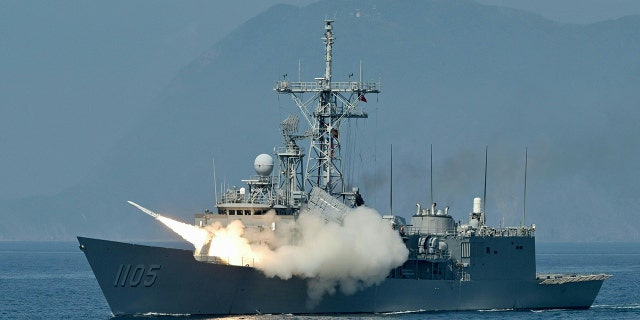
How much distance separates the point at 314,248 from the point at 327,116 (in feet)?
24.6

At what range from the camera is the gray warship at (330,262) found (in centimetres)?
4900

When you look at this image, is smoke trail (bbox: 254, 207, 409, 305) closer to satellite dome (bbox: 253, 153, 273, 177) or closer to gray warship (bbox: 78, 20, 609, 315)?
gray warship (bbox: 78, 20, 609, 315)

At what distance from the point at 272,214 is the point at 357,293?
15.3 ft

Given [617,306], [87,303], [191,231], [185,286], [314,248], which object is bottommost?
[87,303]

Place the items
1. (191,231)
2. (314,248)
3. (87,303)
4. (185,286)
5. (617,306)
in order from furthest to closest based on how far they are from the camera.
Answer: (617,306) < (87,303) < (191,231) < (314,248) < (185,286)

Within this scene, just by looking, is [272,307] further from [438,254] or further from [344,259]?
[438,254]

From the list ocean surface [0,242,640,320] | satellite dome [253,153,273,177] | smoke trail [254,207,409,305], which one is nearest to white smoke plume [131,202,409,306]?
smoke trail [254,207,409,305]

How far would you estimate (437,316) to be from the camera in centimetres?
5469

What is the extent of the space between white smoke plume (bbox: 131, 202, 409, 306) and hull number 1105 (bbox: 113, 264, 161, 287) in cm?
279

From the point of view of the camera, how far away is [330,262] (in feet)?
167

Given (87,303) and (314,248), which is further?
(87,303)

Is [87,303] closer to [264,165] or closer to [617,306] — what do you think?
[264,165]

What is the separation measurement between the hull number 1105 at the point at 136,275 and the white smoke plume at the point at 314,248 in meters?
2.79

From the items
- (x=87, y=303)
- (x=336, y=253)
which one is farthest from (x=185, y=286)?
(x=87, y=303)
